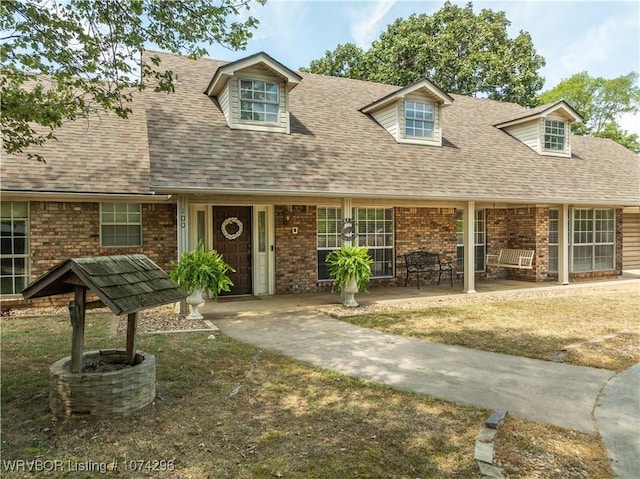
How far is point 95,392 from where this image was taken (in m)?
3.81

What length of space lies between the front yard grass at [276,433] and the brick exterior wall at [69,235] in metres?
4.65

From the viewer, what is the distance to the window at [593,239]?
14.4m

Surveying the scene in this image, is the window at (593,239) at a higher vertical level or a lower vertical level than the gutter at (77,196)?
lower

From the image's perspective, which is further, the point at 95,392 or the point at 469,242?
the point at 469,242

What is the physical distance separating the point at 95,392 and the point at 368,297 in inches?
299

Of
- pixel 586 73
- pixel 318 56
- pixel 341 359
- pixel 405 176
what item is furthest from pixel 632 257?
pixel 586 73

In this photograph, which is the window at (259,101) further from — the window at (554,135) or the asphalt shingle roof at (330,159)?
the window at (554,135)

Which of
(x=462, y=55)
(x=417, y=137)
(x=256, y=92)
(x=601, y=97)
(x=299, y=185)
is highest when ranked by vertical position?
(x=601, y=97)

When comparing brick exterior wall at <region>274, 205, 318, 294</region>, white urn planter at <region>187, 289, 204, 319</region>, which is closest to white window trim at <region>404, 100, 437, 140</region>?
brick exterior wall at <region>274, 205, 318, 294</region>

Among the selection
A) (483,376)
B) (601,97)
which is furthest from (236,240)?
(601,97)

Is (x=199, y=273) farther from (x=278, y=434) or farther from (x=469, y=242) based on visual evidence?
(x=469, y=242)

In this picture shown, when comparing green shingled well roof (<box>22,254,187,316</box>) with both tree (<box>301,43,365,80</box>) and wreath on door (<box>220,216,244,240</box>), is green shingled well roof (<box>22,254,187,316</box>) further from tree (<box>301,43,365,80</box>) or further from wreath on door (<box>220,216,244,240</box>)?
tree (<box>301,43,365,80</box>)

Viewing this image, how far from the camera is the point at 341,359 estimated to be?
5.77 metres

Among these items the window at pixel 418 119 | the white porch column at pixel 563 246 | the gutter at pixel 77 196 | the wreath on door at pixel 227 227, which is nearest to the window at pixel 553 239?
the white porch column at pixel 563 246
